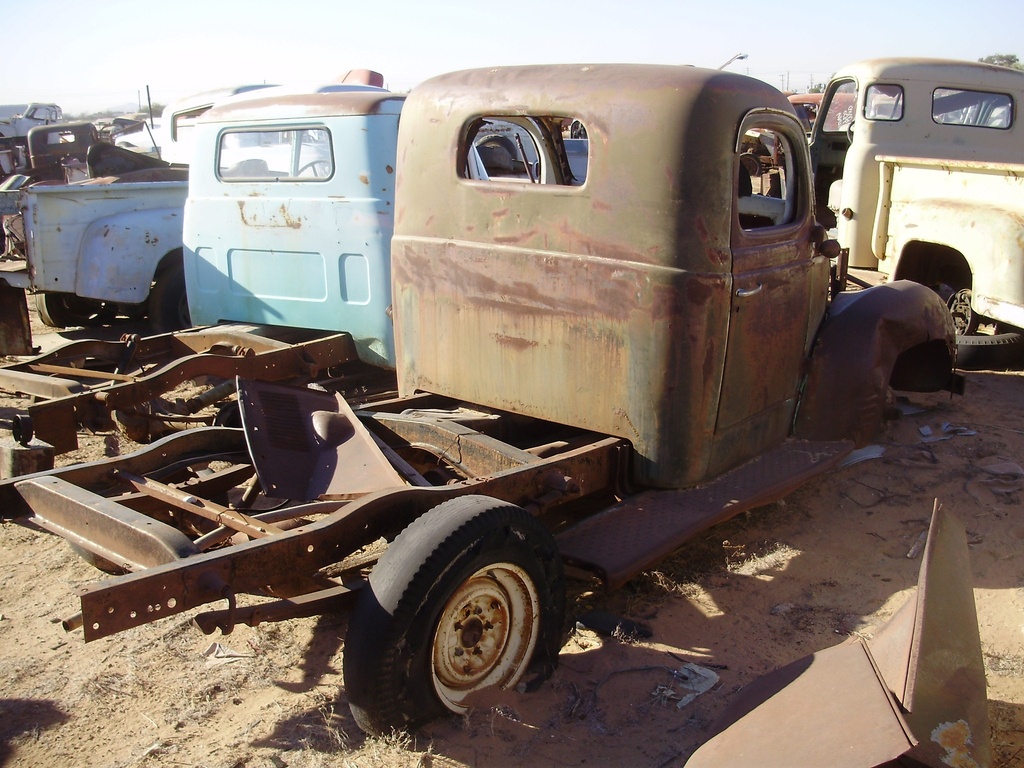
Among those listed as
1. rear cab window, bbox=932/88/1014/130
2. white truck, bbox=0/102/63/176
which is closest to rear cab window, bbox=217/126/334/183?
rear cab window, bbox=932/88/1014/130

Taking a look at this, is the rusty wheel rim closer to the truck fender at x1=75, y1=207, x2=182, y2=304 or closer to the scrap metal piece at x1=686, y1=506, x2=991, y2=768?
the scrap metal piece at x1=686, y1=506, x2=991, y2=768

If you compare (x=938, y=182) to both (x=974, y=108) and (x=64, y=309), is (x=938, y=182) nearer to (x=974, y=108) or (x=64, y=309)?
(x=974, y=108)

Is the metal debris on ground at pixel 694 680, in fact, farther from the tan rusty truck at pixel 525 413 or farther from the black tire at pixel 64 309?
the black tire at pixel 64 309

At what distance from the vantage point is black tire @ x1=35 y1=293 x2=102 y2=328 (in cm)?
842

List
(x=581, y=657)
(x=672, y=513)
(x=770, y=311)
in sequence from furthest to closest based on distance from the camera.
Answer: (x=770, y=311), (x=672, y=513), (x=581, y=657)

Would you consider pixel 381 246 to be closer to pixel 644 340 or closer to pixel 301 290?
pixel 301 290

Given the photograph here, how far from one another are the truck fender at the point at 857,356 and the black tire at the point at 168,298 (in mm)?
5333

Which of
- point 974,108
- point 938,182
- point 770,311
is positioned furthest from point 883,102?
point 770,311

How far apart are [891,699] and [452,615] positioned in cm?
127

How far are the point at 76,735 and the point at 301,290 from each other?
3.55m

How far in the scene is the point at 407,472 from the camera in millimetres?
3551

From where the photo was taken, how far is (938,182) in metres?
6.71

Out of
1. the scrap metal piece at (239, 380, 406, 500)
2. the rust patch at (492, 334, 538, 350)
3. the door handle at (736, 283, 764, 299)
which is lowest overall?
the scrap metal piece at (239, 380, 406, 500)

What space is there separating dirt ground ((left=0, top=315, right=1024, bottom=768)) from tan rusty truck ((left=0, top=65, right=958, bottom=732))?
7.5 inches
